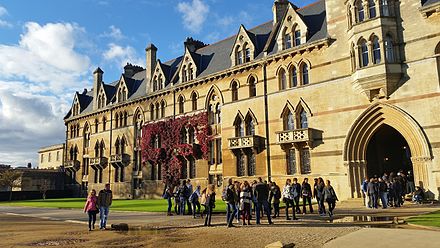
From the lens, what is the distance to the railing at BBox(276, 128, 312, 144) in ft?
92.8

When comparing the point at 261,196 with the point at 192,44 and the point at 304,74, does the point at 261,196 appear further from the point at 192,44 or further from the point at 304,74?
the point at 192,44

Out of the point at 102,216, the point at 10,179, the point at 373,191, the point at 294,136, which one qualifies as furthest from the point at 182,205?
the point at 10,179

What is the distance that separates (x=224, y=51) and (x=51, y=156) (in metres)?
48.5

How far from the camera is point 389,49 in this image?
983 inches

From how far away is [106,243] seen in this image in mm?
12008

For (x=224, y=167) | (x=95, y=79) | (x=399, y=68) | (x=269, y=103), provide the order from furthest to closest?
1. (x=95, y=79)
2. (x=224, y=167)
3. (x=269, y=103)
4. (x=399, y=68)

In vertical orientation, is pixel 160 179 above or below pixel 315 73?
below

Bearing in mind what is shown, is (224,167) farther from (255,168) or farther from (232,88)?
(232,88)

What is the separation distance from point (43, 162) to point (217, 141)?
52.3m

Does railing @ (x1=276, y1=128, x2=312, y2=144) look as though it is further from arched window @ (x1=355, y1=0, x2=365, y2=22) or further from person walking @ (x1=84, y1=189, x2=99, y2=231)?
person walking @ (x1=84, y1=189, x2=99, y2=231)

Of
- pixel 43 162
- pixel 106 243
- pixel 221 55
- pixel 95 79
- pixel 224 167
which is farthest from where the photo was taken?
pixel 43 162

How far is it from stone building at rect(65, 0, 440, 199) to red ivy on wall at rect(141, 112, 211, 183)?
2.92 ft

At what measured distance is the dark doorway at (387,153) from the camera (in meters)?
28.3

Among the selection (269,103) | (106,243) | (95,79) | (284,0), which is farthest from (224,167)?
(95,79)
